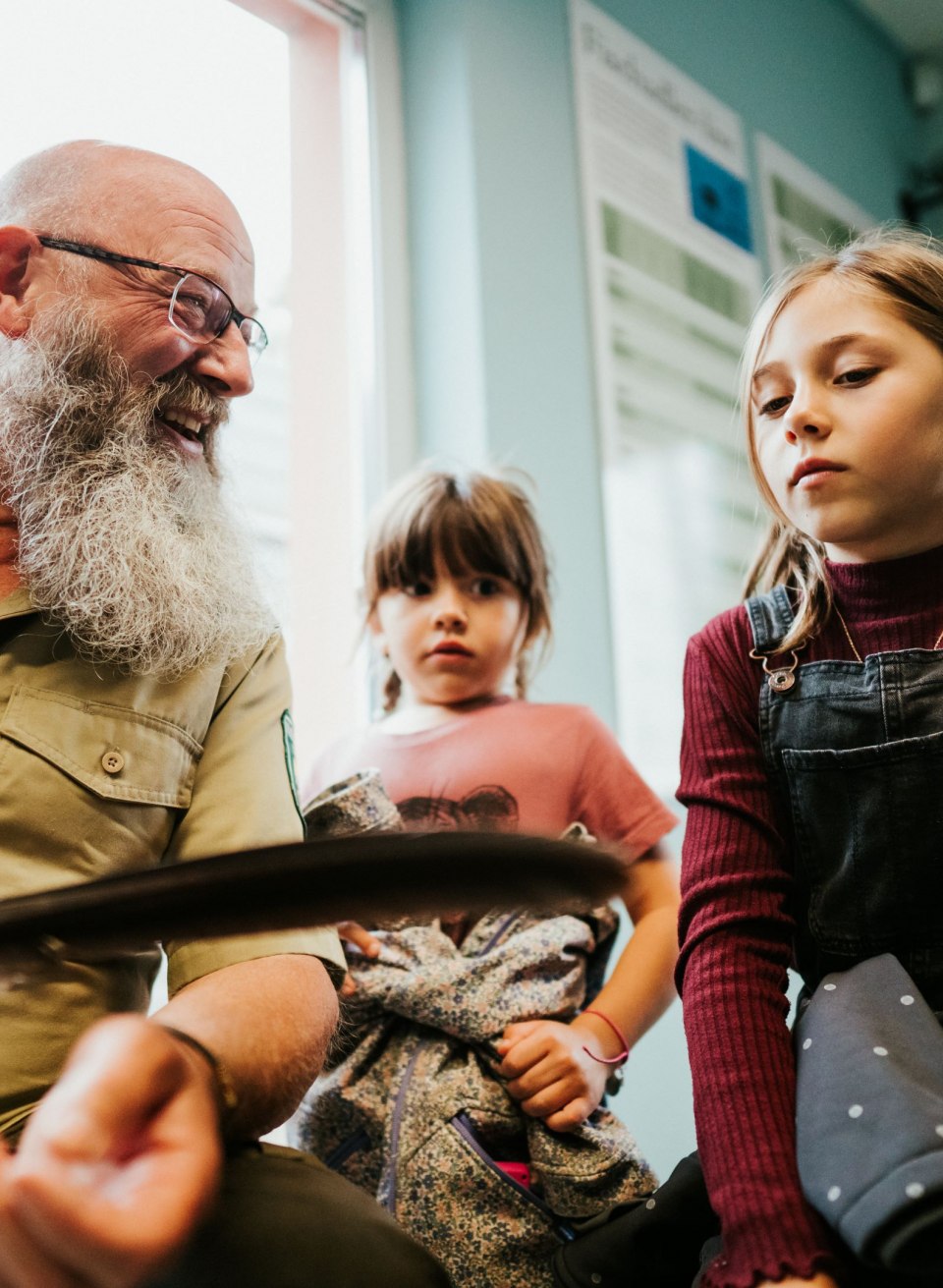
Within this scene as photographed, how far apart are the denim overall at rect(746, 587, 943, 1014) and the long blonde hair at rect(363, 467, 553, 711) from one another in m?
0.53

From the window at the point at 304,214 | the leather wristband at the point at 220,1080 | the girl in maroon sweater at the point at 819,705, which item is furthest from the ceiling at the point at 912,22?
the leather wristband at the point at 220,1080

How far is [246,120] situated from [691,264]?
1018mm

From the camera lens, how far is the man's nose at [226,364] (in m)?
1.14

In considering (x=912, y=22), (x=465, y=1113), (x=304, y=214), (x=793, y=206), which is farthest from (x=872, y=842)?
(x=912, y=22)

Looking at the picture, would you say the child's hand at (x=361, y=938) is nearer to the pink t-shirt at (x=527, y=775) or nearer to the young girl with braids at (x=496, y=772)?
the young girl with braids at (x=496, y=772)

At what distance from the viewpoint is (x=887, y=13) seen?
344cm

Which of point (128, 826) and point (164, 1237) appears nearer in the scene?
point (164, 1237)

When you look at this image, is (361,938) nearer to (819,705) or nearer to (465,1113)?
(465,1113)

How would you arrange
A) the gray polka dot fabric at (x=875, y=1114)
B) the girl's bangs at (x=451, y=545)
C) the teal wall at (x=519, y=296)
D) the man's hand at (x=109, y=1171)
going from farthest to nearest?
1. the teal wall at (x=519, y=296)
2. the girl's bangs at (x=451, y=545)
3. the gray polka dot fabric at (x=875, y=1114)
4. the man's hand at (x=109, y=1171)

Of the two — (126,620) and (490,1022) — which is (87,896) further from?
(490,1022)

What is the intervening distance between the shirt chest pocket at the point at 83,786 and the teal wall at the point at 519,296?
102cm

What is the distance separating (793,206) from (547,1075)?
2493 millimetres

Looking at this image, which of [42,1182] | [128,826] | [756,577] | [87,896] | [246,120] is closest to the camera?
[42,1182]

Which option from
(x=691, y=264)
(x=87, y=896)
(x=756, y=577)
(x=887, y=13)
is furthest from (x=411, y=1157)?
(x=887, y=13)
